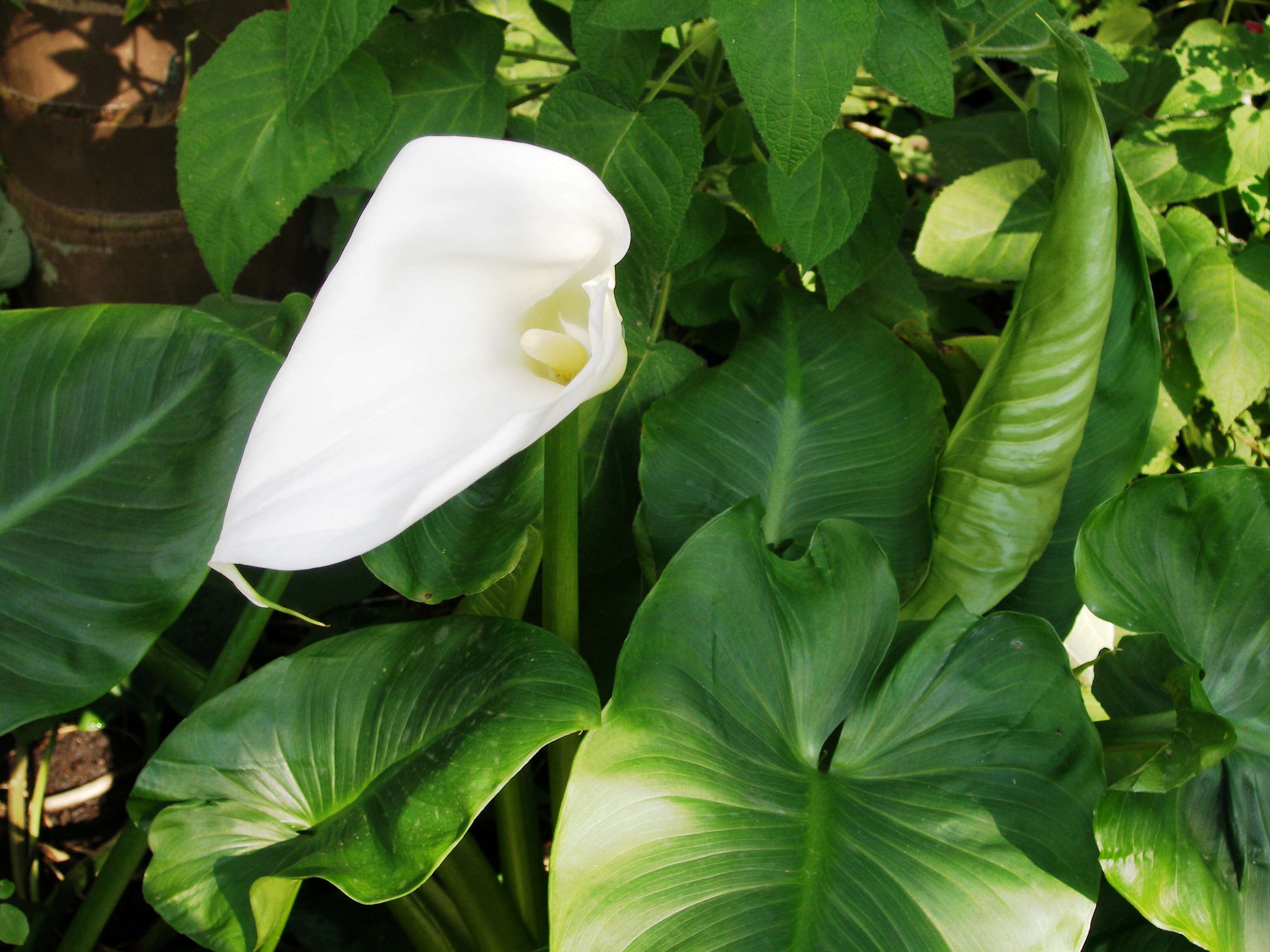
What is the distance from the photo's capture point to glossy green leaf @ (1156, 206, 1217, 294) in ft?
2.76

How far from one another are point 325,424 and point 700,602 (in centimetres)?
22

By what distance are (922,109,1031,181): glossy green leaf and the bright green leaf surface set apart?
1.09 feet

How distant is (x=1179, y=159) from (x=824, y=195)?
15.5 inches

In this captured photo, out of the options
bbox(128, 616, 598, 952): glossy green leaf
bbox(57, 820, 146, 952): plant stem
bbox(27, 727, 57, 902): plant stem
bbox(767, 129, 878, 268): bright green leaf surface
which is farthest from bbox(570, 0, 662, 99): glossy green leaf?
bbox(27, 727, 57, 902): plant stem

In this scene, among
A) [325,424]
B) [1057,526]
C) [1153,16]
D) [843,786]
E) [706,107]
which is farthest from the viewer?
[1153,16]

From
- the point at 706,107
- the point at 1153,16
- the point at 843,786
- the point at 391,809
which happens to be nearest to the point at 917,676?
the point at 843,786

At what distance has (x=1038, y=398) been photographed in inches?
21.6

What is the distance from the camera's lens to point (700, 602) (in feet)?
1.74

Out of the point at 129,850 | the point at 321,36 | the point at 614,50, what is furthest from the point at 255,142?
the point at 129,850

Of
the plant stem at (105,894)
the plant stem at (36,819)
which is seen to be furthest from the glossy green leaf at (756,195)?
the plant stem at (36,819)

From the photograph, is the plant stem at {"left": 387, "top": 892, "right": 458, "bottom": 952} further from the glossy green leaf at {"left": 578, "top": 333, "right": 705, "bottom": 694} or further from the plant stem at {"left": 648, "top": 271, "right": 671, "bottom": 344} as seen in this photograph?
the plant stem at {"left": 648, "top": 271, "right": 671, "bottom": 344}

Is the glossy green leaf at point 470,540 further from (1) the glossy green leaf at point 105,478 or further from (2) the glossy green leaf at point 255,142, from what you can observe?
(2) the glossy green leaf at point 255,142

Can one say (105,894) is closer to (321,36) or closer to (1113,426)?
(321,36)

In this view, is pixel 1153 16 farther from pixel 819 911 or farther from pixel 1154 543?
pixel 819 911
